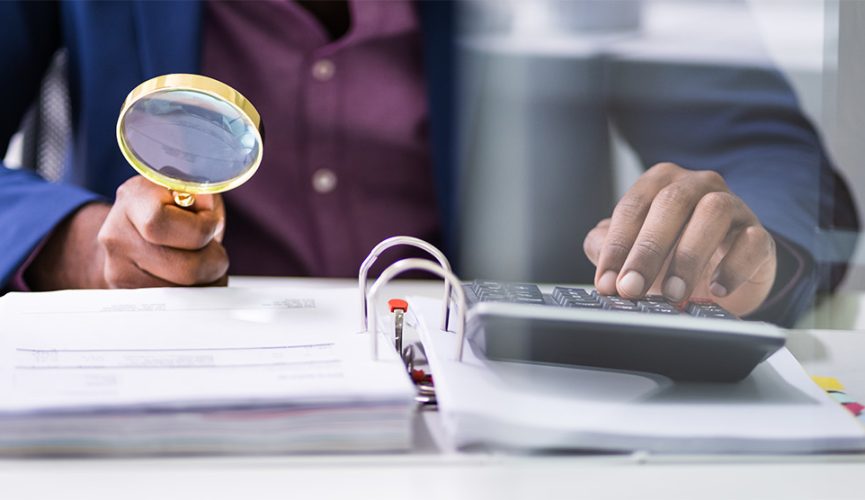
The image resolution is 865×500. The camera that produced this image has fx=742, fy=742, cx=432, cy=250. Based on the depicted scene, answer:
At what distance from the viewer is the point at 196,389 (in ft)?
1.15

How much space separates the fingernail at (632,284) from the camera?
0.46 metres

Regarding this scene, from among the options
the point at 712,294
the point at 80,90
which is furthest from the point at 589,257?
the point at 80,90

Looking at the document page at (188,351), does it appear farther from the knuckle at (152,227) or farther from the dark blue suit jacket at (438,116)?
the dark blue suit jacket at (438,116)

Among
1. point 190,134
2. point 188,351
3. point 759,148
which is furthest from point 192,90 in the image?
point 759,148

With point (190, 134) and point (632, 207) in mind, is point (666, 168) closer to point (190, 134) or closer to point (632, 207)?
point (632, 207)

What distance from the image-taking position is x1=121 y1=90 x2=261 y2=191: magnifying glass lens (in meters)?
0.48

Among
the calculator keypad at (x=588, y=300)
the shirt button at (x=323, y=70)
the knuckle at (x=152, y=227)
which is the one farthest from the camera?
the shirt button at (x=323, y=70)

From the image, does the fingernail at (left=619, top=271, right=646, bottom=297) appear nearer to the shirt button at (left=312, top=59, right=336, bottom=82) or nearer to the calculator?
the calculator

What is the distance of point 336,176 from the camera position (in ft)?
3.22

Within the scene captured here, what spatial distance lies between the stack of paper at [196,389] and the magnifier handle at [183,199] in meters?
0.10

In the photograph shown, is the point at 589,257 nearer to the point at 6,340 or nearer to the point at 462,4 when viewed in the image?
the point at 6,340

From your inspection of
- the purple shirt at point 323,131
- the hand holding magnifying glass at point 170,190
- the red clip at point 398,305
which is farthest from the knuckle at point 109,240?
the purple shirt at point 323,131

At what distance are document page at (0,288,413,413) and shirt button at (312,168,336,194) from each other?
43 cm

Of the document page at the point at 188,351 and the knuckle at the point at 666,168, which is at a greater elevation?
the knuckle at the point at 666,168
